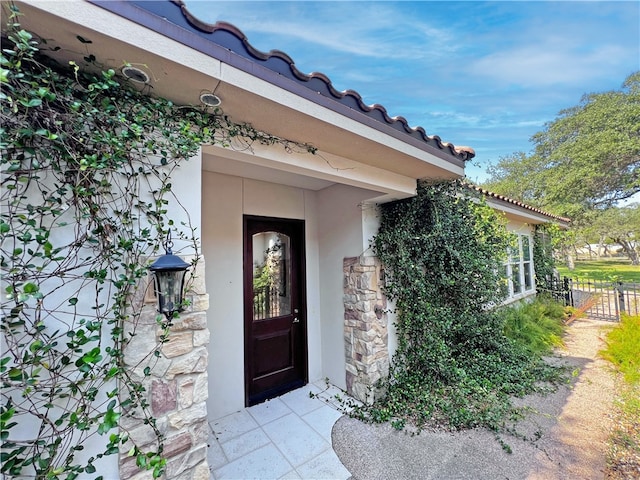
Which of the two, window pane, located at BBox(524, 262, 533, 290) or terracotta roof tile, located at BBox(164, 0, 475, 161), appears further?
window pane, located at BBox(524, 262, 533, 290)

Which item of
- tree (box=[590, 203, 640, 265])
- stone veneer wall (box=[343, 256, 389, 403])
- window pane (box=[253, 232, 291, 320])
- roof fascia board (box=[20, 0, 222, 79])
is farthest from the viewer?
tree (box=[590, 203, 640, 265])

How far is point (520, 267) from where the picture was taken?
23.7 ft

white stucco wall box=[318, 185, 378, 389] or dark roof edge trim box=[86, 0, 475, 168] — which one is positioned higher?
dark roof edge trim box=[86, 0, 475, 168]

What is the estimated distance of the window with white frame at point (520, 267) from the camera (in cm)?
663

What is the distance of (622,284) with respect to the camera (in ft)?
22.1

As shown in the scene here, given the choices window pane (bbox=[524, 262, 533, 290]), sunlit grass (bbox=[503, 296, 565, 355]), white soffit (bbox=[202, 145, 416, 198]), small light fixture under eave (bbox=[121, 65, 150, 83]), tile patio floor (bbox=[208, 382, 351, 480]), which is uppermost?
small light fixture under eave (bbox=[121, 65, 150, 83])

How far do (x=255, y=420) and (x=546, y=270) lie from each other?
9.51m

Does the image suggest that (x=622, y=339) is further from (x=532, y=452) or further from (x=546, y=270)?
(x=532, y=452)

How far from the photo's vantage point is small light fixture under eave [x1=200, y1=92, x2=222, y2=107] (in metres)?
1.70

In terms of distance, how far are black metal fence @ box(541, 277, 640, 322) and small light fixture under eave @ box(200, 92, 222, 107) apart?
33.2ft

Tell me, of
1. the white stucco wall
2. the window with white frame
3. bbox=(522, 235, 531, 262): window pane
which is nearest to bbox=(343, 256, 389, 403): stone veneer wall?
the white stucco wall

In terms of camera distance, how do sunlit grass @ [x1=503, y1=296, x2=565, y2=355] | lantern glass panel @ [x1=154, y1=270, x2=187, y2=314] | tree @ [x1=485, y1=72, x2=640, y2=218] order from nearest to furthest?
lantern glass panel @ [x1=154, y1=270, x2=187, y2=314] < sunlit grass @ [x1=503, y1=296, x2=565, y2=355] < tree @ [x1=485, y1=72, x2=640, y2=218]

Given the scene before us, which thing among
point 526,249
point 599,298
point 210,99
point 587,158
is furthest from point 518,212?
point 587,158

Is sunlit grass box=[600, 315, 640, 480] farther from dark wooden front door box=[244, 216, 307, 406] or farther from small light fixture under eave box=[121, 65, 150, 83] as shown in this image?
small light fixture under eave box=[121, 65, 150, 83]
